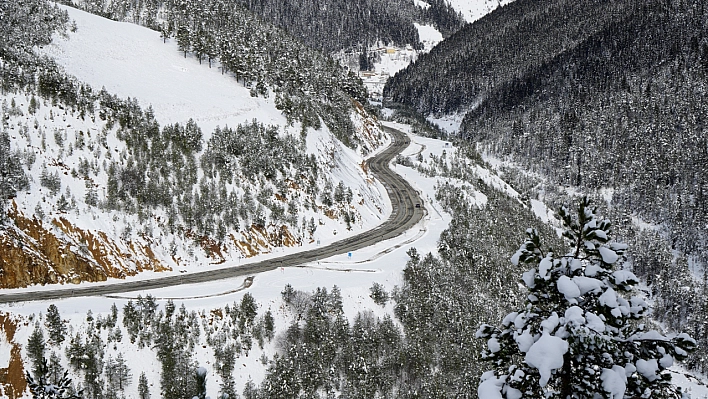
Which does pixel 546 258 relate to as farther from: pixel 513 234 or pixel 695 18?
pixel 695 18

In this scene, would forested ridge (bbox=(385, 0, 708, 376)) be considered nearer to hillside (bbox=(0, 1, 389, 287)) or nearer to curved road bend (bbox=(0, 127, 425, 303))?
curved road bend (bbox=(0, 127, 425, 303))

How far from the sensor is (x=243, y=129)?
6147 centimetres

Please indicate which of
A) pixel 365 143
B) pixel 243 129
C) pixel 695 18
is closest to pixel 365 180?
pixel 243 129

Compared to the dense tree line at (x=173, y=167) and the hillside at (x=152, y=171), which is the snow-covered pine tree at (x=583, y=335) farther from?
the dense tree line at (x=173, y=167)

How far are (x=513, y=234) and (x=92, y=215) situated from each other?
2149 inches

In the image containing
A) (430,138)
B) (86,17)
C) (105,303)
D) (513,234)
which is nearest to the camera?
(105,303)

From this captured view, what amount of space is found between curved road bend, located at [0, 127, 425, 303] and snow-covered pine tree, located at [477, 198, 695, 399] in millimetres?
38088

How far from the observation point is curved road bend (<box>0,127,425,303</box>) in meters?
37.3

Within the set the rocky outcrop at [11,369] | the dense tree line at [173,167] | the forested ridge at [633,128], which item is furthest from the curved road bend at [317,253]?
the forested ridge at [633,128]

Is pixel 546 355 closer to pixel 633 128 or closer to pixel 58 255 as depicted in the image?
pixel 58 255

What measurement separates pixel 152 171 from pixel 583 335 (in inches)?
1959

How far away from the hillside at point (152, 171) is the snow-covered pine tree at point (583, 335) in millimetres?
41104

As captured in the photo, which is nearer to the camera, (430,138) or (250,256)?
(250,256)

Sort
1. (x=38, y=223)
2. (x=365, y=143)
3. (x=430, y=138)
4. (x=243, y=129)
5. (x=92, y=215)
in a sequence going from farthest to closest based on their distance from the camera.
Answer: (x=430, y=138), (x=365, y=143), (x=243, y=129), (x=92, y=215), (x=38, y=223)
